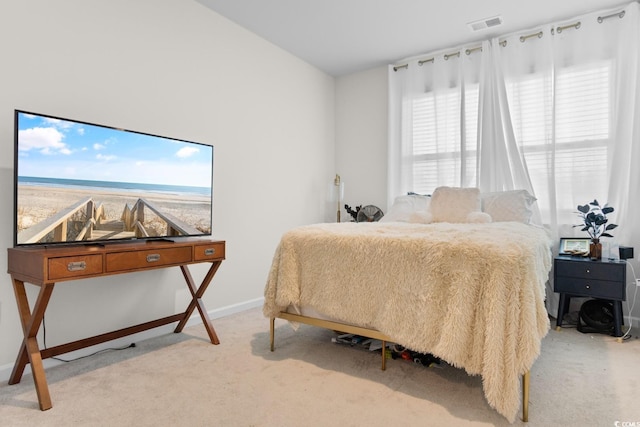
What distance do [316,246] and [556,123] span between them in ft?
8.72

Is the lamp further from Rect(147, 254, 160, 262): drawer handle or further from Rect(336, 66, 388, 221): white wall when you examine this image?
Rect(147, 254, 160, 262): drawer handle

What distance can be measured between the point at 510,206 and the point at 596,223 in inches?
24.6

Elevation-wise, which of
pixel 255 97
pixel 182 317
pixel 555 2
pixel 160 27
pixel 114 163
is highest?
pixel 555 2

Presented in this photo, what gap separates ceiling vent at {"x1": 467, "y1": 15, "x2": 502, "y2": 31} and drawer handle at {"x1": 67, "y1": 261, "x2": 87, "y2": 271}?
3619mm

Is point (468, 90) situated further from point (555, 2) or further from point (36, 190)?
point (36, 190)

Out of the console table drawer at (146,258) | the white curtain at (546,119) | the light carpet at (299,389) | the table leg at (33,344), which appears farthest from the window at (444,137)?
the table leg at (33,344)

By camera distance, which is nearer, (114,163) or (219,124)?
(114,163)

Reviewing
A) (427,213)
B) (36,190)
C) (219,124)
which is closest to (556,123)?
(427,213)

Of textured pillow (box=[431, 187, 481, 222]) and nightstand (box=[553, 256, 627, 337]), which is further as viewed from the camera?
textured pillow (box=[431, 187, 481, 222])

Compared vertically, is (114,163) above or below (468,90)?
below

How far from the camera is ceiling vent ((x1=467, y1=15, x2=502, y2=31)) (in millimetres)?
3287

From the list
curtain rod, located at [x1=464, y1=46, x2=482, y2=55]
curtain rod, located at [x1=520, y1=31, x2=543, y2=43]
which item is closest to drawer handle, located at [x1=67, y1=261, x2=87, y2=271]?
curtain rod, located at [x1=464, y1=46, x2=482, y2=55]

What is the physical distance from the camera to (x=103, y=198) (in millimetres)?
2133

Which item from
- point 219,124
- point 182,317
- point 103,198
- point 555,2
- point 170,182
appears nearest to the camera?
point 103,198
